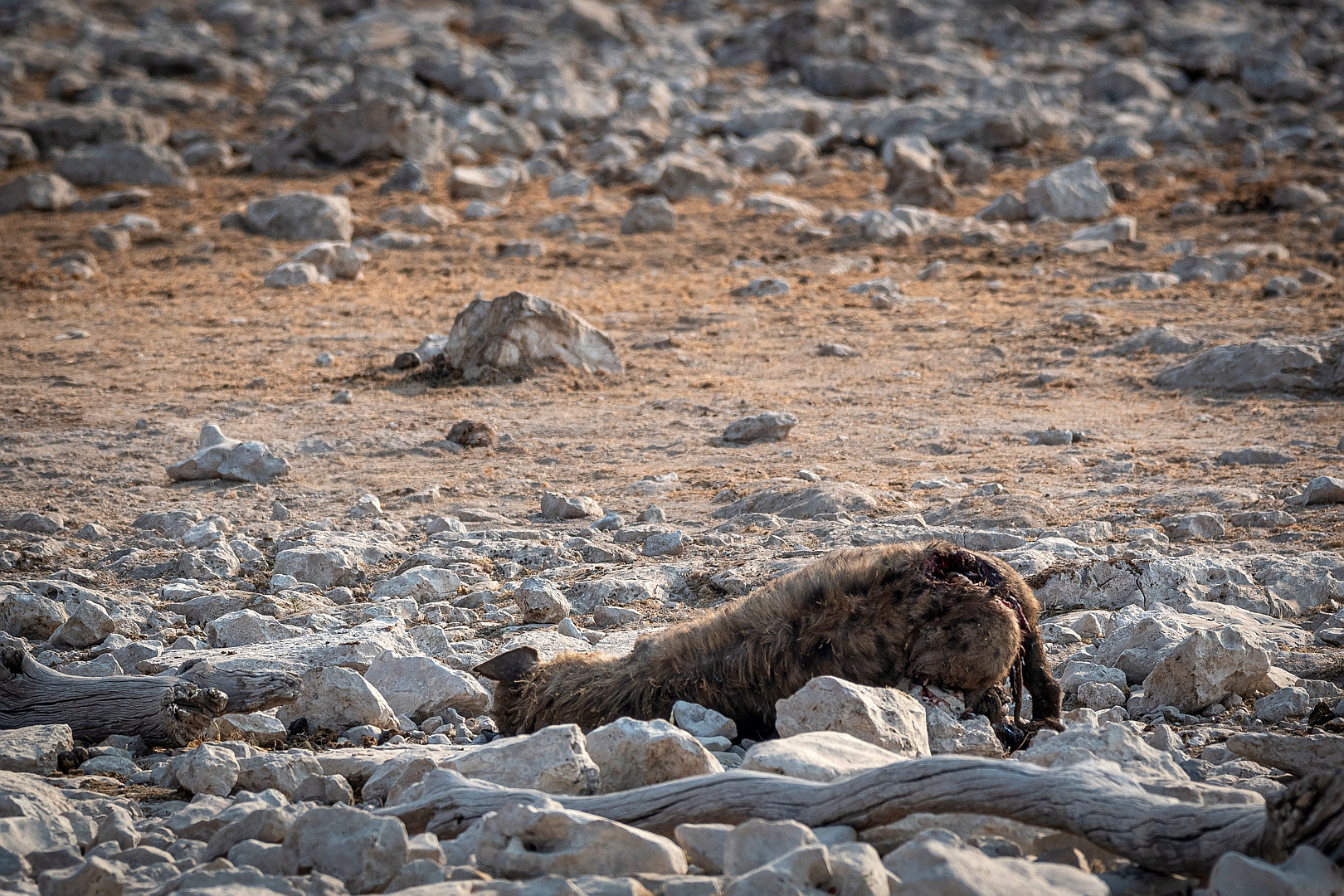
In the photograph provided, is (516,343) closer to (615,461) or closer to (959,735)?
(615,461)

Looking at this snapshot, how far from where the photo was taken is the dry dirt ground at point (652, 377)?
6.33m

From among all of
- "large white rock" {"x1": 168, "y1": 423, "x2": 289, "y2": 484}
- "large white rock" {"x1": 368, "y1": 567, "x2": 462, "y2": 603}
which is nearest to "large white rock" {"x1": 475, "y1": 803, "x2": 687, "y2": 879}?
"large white rock" {"x1": 368, "y1": 567, "x2": 462, "y2": 603}

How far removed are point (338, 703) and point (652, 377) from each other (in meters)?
5.00

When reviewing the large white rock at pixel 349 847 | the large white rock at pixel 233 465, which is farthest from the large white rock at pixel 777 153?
the large white rock at pixel 349 847

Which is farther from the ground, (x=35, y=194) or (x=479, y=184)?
(x=479, y=184)

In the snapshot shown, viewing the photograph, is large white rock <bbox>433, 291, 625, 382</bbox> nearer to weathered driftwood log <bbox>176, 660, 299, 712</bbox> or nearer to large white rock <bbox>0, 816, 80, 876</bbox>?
weathered driftwood log <bbox>176, 660, 299, 712</bbox>

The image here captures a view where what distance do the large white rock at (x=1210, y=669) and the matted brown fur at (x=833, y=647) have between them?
22.9 inches

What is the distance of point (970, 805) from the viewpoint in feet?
8.38

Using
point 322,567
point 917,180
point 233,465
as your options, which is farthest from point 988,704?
point 917,180

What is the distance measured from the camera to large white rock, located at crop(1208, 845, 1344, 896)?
209 centimetres

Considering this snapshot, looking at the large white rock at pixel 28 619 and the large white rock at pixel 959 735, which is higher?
the large white rock at pixel 959 735

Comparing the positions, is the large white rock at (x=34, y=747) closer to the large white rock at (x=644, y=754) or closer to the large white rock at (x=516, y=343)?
the large white rock at (x=644, y=754)

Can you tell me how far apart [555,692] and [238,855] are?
1115 millimetres

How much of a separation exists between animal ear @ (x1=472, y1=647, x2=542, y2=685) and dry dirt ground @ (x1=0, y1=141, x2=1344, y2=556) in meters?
2.38
